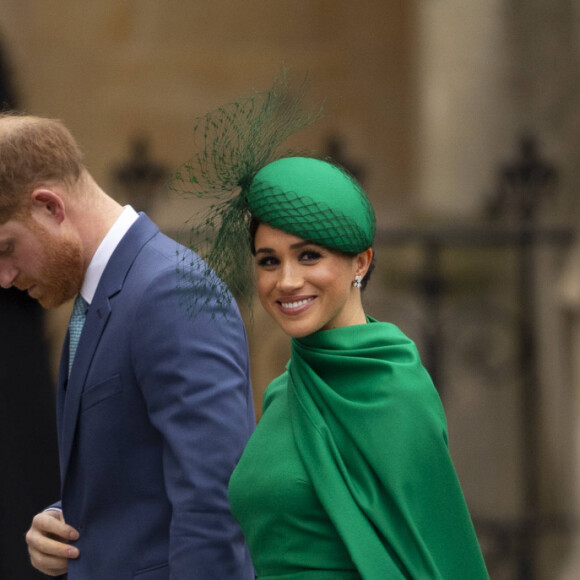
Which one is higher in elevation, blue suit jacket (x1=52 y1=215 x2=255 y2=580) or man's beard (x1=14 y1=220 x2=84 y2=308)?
man's beard (x1=14 y1=220 x2=84 y2=308)

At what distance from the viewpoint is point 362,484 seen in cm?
215

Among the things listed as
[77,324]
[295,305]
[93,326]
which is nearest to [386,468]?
[295,305]

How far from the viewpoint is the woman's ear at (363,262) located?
7.41ft

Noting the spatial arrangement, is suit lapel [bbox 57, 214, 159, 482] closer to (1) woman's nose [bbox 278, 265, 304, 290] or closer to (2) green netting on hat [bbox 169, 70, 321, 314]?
(2) green netting on hat [bbox 169, 70, 321, 314]

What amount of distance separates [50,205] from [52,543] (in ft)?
2.34

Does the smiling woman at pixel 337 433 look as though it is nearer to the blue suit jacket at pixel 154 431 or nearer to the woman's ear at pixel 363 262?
the woman's ear at pixel 363 262

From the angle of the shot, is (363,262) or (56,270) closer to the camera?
(363,262)

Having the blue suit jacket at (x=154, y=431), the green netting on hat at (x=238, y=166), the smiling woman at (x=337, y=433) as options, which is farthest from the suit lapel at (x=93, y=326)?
the smiling woman at (x=337, y=433)

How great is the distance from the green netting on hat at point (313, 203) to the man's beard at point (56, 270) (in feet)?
1.82

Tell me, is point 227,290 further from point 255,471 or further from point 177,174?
point 255,471

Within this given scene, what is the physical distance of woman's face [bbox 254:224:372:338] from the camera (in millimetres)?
2176

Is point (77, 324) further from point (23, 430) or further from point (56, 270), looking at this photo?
point (23, 430)

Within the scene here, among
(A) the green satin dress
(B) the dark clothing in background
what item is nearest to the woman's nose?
(A) the green satin dress

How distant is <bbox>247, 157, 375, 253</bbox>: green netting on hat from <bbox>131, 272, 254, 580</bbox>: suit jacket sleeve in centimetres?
33
